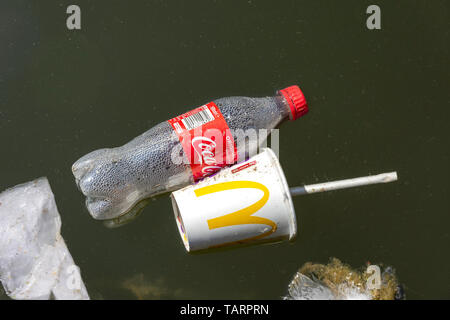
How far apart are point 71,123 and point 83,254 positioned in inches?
19.7

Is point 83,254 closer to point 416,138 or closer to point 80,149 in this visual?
point 80,149

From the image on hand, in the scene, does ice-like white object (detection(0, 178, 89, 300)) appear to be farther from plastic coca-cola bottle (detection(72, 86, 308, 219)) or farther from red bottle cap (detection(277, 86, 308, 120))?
red bottle cap (detection(277, 86, 308, 120))

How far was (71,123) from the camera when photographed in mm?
1571

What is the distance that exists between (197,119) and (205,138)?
0.23 ft

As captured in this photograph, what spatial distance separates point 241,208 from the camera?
126 cm

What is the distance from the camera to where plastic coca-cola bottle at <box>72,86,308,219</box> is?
134 centimetres

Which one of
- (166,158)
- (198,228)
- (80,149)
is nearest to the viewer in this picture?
(198,228)

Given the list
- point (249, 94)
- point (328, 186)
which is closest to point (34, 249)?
point (249, 94)

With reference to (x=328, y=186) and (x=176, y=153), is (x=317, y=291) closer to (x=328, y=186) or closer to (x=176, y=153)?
(x=328, y=186)

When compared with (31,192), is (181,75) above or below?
above

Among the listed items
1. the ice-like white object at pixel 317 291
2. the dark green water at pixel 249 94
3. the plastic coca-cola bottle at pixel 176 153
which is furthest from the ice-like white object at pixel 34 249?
the ice-like white object at pixel 317 291

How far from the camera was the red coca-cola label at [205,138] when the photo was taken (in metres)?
1.33

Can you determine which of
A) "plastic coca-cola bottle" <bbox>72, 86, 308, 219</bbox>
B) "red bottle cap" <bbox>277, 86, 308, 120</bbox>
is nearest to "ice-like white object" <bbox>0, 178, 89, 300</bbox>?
"plastic coca-cola bottle" <bbox>72, 86, 308, 219</bbox>
